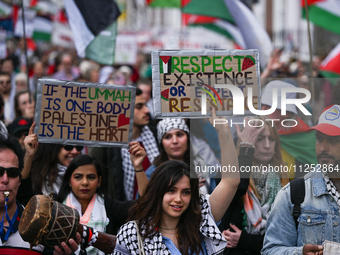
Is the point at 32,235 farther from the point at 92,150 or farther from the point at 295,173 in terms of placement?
the point at 92,150

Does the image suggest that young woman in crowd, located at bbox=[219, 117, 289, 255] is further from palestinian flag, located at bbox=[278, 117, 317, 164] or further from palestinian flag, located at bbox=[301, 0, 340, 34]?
palestinian flag, located at bbox=[301, 0, 340, 34]

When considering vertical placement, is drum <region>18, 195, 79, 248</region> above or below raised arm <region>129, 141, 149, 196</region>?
below

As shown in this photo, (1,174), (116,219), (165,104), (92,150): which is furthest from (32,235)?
(92,150)

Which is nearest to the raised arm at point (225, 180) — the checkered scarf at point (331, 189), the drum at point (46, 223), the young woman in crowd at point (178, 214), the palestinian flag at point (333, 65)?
the young woman in crowd at point (178, 214)

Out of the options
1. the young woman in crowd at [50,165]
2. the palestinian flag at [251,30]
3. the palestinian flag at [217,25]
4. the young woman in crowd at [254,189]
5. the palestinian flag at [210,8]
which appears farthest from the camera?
the palestinian flag at [217,25]

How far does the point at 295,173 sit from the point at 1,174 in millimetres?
2076

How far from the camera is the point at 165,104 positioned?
3.63 m

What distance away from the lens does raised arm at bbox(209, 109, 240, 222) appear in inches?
128

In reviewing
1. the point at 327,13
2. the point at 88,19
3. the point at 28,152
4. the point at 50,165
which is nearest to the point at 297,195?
the point at 28,152

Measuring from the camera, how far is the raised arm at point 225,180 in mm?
3258

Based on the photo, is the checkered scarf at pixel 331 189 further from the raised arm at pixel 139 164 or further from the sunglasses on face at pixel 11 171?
the sunglasses on face at pixel 11 171

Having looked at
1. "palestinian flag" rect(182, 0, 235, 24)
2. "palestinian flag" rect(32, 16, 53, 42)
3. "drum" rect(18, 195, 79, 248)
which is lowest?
"drum" rect(18, 195, 79, 248)

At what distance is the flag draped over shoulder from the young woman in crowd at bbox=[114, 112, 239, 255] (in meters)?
2.94

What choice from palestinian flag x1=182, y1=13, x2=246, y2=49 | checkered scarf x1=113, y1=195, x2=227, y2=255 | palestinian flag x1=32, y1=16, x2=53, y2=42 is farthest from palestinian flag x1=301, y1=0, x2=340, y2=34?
palestinian flag x1=32, y1=16, x2=53, y2=42
